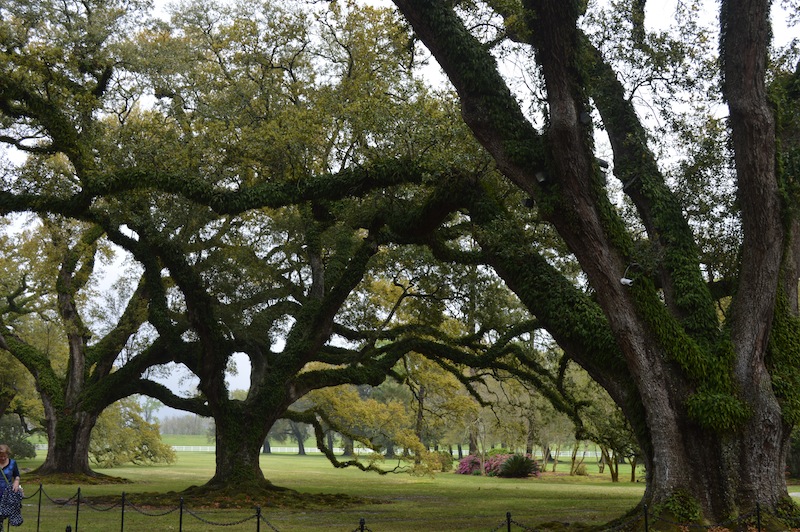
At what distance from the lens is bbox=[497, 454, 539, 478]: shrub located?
3447 centimetres

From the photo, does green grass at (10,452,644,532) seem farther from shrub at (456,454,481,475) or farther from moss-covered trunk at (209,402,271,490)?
shrub at (456,454,481,475)

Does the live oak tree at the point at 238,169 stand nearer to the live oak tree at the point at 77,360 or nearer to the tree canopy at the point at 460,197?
the tree canopy at the point at 460,197

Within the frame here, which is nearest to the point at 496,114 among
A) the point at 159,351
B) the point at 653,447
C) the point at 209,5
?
the point at 653,447

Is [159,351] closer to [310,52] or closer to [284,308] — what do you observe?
[284,308]

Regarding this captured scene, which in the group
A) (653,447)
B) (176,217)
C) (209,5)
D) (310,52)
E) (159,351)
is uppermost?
(209,5)

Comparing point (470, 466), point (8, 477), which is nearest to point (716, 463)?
point (8, 477)

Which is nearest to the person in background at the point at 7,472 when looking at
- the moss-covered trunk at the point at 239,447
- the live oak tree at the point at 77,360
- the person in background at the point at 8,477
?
the person in background at the point at 8,477

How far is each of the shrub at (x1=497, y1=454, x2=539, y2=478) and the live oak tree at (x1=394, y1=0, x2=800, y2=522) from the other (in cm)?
2354

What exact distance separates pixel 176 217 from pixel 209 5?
25.4ft

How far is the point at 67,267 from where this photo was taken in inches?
1027

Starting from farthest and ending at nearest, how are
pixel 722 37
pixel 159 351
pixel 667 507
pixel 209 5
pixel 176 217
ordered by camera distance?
pixel 159 351, pixel 209 5, pixel 176 217, pixel 722 37, pixel 667 507

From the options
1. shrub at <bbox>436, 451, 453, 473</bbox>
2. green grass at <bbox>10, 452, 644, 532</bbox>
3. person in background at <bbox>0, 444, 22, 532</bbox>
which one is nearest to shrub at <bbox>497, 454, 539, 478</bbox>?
shrub at <bbox>436, 451, 453, 473</bbox>

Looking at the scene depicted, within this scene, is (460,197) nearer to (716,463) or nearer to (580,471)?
(716,463)

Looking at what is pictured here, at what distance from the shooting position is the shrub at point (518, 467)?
113 feet
